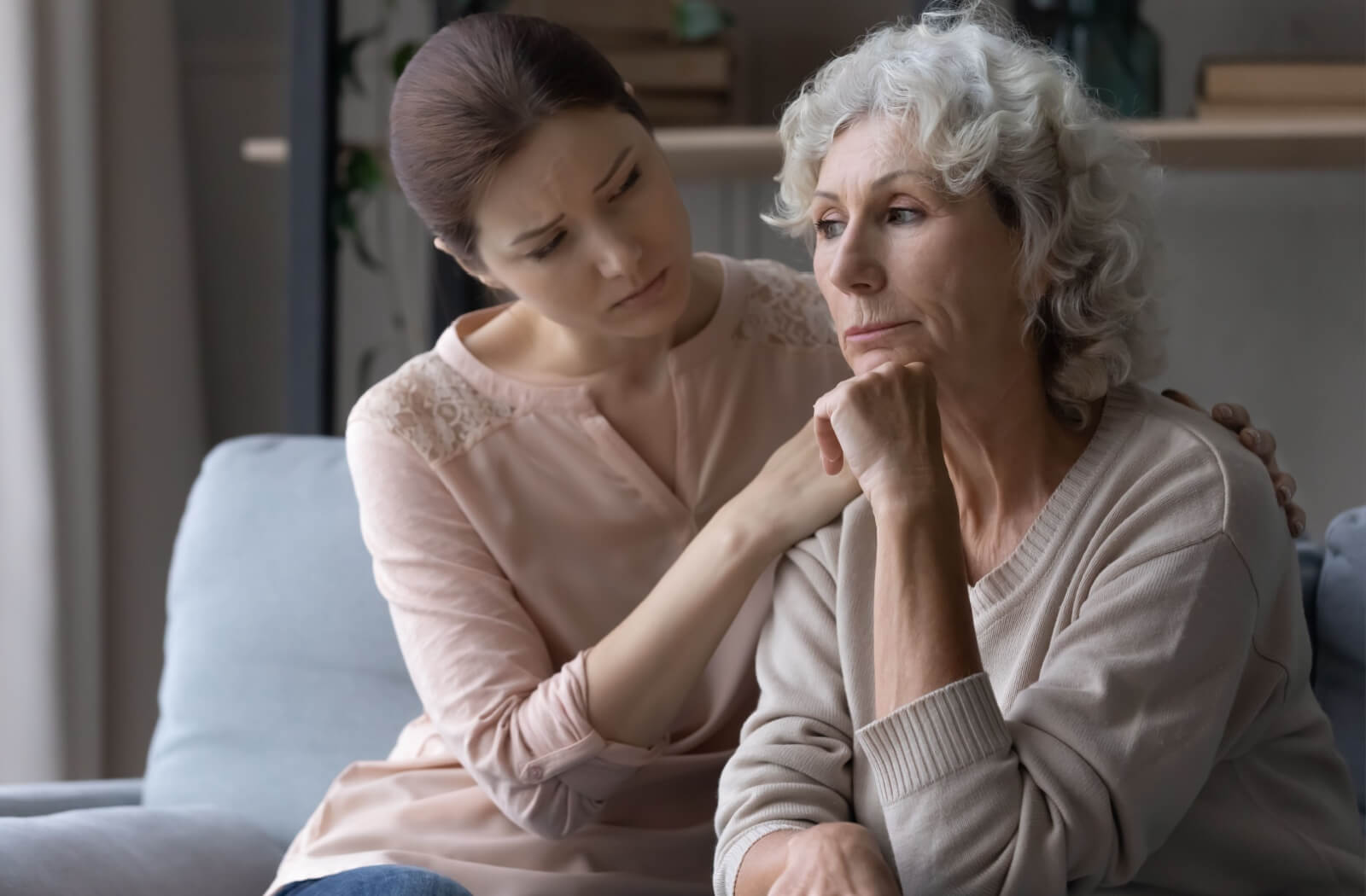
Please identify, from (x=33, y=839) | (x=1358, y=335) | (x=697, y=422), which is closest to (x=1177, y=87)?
(x=1358, y=335)

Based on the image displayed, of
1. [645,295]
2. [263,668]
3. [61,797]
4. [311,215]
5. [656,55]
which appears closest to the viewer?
[645,295]

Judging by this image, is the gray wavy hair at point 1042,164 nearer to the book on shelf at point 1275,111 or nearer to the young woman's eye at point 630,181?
the young woman's eye at point 630,181

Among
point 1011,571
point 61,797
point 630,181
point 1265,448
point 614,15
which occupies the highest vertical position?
point 614,15

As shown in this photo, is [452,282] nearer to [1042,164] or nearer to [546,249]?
[546,249]

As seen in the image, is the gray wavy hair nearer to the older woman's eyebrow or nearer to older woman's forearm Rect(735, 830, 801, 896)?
the older woman's eyebrow

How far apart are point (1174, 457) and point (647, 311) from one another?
544mm

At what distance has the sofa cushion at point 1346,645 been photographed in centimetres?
157

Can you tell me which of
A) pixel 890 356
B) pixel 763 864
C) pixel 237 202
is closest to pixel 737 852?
pixel 763 864

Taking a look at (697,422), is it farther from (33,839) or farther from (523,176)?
(33,839)

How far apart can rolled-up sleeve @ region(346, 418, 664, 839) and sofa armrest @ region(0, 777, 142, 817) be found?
57 cm

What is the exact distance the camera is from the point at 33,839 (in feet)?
4.84

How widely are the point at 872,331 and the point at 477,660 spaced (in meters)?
0.54

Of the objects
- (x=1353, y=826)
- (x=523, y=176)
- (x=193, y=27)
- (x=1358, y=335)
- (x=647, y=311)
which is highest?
(x=193, y=27)

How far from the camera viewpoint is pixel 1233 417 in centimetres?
131
